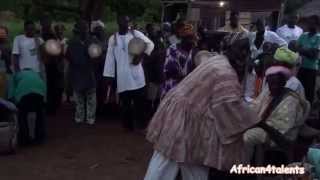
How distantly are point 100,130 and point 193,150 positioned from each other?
18.6 feet

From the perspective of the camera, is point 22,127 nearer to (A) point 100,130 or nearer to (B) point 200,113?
(A) point 100,130

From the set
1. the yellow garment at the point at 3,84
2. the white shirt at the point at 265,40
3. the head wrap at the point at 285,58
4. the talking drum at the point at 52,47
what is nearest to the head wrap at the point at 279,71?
the head wrap at the point at 285,58

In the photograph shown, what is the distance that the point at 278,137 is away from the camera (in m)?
5.28

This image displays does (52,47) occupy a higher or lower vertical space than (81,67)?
higher

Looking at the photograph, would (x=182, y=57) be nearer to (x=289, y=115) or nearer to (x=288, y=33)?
(x=289, y=115)

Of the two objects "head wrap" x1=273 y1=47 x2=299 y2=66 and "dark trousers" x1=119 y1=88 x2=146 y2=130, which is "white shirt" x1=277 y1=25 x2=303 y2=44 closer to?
"dark trousers" x1=119 y1=88 x2=146 y2=130

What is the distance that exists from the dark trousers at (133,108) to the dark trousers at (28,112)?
1.26m

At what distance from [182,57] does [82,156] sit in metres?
1.73

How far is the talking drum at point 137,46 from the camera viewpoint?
9.63 m

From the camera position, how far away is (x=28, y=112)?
896cm

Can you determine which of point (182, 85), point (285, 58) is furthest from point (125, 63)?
point (182, 85)

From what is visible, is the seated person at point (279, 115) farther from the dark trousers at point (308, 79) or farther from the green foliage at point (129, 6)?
the green foliage at point (129, 6)

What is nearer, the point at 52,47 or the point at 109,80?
the point at 109,80

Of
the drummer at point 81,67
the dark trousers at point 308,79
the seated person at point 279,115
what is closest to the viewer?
the seated person at point 279,115
